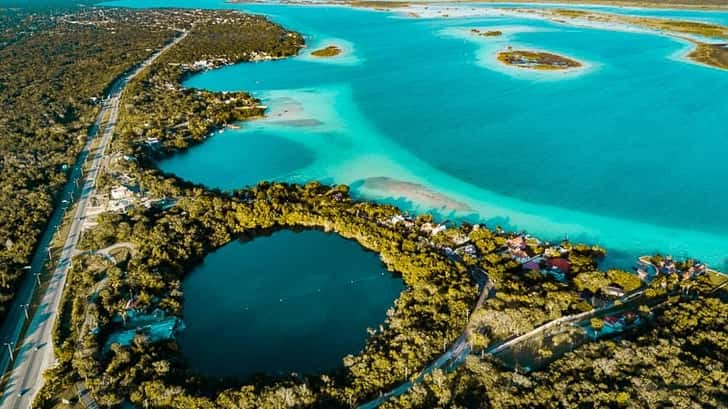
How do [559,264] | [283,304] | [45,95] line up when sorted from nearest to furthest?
[283,304] → [559,264] → [45,95]

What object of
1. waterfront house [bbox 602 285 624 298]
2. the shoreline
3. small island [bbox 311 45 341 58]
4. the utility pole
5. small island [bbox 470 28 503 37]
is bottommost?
the utility pole

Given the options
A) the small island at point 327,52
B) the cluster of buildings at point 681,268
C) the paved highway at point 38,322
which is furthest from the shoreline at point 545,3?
the cluster of buildings at point 681,268

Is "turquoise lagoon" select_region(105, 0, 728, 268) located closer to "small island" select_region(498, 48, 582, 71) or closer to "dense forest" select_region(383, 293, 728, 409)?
"small island" select_region(498, 48, 582, 71)

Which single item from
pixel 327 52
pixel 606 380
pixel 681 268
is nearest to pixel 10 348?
pixel 606 380

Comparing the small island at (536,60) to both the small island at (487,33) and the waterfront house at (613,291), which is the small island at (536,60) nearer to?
the small island at (487,33)

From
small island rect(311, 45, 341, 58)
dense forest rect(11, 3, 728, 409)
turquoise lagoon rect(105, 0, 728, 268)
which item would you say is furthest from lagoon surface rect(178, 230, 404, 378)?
small island rect(311, 45, 341, 58)

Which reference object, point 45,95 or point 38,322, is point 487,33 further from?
point 38,322
